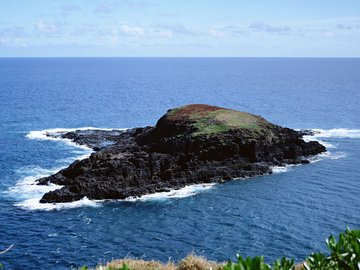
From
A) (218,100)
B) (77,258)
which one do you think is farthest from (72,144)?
(218,100)

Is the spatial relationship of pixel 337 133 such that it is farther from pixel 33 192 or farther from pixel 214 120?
pixel 33 192

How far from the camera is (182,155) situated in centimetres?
6875

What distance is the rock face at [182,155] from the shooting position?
60.1 m

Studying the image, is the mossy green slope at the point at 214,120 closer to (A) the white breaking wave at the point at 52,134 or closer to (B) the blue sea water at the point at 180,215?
(B) the blue sea water at the point at 180,215

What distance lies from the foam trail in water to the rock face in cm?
93

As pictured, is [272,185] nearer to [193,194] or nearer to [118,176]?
[193,194]

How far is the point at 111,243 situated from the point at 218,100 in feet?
408

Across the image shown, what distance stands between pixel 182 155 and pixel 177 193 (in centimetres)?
1007

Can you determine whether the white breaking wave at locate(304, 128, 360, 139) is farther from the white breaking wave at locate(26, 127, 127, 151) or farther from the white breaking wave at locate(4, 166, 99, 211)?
the white breaking wave at locate(4, 166, 99, 211)

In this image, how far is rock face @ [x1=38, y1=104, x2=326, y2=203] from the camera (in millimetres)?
60125

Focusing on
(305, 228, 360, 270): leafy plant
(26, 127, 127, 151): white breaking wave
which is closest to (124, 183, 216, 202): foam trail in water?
(26, 127, 127, 151): white breaking wave

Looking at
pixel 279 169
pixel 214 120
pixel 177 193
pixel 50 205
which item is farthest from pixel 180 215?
pixel 214 120

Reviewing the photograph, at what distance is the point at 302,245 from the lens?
4328cm

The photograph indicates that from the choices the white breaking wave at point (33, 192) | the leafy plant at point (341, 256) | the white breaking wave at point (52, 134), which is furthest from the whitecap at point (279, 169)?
the leafy plant at point (341, 256)
